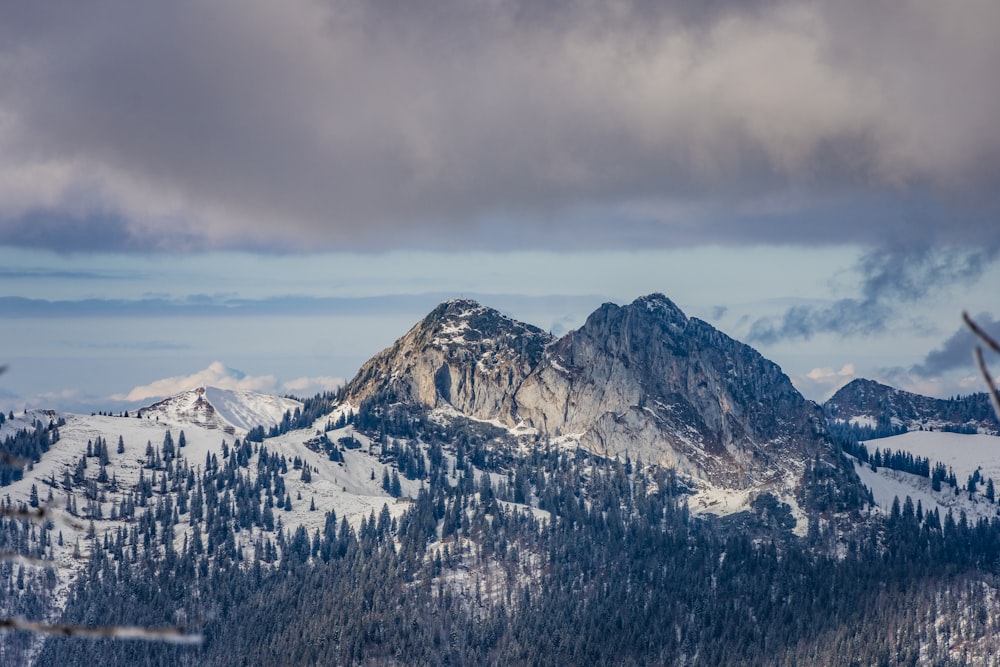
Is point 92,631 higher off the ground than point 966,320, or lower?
lower

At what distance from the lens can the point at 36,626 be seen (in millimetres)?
17812

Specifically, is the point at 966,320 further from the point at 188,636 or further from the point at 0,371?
the point at 0,371

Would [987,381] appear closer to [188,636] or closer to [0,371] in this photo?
[188,636]

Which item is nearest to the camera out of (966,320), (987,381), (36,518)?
(966,320)

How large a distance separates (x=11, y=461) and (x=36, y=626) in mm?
2815

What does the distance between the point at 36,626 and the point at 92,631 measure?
2.58 ft

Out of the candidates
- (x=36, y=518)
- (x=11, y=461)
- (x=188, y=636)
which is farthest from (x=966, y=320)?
(x=11, y=461)

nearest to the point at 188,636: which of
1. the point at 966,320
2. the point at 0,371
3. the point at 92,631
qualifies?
the point at 92,631

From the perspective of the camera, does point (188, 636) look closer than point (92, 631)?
Yes

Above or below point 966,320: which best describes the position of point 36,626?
below

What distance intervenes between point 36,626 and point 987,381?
1288cm

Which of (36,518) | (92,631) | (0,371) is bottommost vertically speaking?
(92,631)

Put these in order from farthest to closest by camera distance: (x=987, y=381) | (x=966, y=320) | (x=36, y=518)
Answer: (x=987, y=381) → (x=36, y=518) → (x=966, y=320)

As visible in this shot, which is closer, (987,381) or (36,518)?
(36,518)
